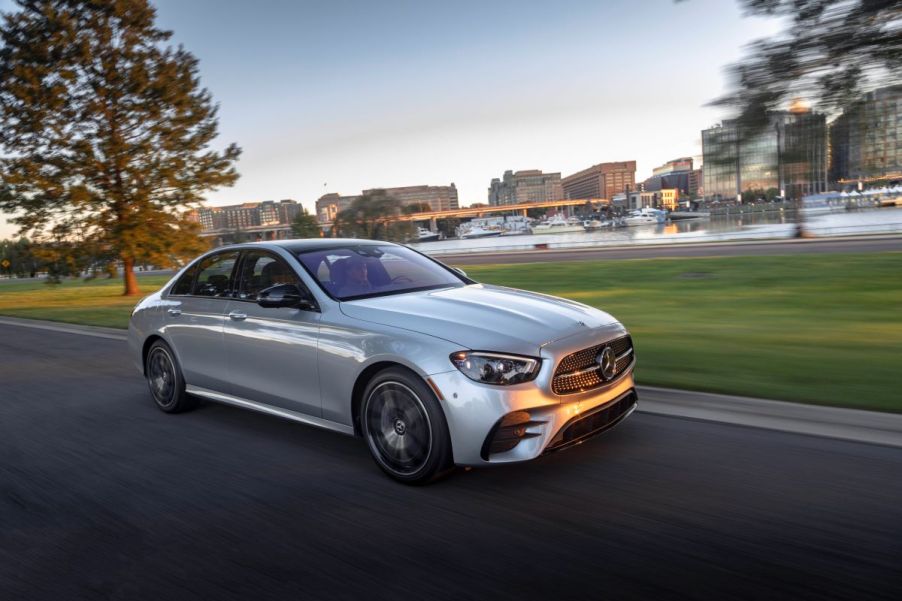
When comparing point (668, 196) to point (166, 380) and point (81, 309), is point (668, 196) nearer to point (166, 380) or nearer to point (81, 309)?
point (81, 309)

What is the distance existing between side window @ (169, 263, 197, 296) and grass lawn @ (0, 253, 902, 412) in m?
4.21

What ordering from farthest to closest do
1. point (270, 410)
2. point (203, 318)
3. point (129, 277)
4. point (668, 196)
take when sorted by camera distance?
point (668, 196) < point (129, 277) < point (203, 318) < point (270, 410)

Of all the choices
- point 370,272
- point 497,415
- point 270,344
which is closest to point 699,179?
point 370,272

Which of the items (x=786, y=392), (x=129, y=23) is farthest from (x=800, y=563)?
(x=129, y=23)

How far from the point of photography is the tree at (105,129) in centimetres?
2116

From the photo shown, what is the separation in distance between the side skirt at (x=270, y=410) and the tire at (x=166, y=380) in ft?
0.52

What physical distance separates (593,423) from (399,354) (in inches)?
48.5

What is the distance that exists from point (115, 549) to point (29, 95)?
21129mm

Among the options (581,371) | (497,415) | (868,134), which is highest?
(868,134)

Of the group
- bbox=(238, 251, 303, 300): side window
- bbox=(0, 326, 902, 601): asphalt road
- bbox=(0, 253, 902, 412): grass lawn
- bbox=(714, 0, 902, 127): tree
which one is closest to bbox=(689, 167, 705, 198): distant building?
bbox=(714, 0, 902, 127): tree

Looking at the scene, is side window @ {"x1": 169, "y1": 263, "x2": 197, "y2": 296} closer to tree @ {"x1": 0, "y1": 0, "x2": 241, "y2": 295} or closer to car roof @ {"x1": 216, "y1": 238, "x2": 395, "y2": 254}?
car roof @ {"x1": 216, "y1": 238, "x2": 395, "y2": 254}

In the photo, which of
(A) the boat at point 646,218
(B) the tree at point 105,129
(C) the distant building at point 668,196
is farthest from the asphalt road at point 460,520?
(C) the distant building at point 668,196

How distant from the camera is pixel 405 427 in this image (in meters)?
4.35

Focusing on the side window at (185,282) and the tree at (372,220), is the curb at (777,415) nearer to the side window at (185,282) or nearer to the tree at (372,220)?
the side window at (185,282)
